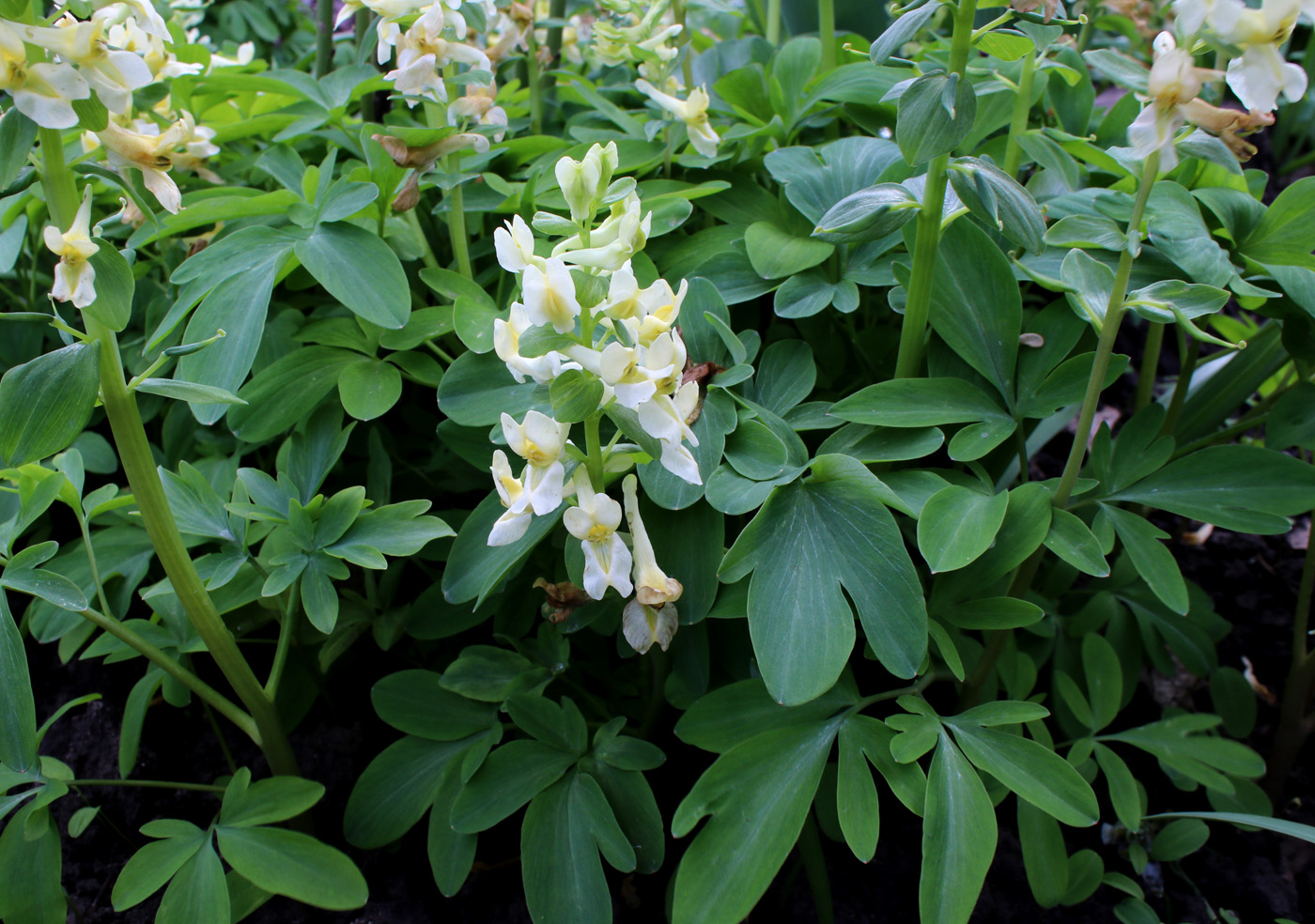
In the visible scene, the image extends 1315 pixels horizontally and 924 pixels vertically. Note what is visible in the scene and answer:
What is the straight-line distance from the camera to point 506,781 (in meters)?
0.82

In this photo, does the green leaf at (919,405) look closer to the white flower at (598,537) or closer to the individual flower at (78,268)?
the white flower at (598,537)

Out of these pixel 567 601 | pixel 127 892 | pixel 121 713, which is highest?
pixel 567 601

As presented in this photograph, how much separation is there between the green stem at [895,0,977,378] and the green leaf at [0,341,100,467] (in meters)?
0.74

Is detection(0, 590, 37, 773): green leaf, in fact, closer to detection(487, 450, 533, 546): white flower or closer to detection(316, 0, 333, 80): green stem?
detection(487, 450, 533, 546): white flower

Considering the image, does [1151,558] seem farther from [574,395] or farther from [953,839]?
[574,395]

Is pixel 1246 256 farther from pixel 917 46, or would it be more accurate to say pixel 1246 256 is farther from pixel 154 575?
pixel 154 575

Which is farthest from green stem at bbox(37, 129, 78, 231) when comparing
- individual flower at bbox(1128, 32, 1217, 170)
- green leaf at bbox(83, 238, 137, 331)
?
individual flower at bbox(1128, 32, 1217, 170)

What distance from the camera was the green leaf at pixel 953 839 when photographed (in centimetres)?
69

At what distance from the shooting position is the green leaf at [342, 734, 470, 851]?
2.82 feet

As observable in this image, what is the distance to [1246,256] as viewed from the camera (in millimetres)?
928

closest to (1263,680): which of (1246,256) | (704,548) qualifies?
(1246,256)

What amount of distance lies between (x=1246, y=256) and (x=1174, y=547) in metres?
0.68

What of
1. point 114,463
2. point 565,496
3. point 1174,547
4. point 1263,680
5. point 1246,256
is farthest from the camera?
point 1174,547

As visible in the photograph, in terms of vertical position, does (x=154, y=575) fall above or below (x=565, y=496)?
below
